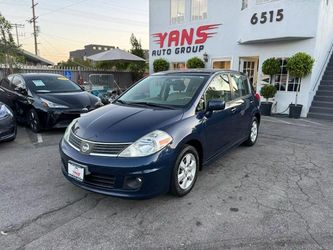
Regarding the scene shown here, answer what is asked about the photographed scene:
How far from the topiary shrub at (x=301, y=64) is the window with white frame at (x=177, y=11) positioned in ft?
20.0

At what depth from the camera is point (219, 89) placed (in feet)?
13.5

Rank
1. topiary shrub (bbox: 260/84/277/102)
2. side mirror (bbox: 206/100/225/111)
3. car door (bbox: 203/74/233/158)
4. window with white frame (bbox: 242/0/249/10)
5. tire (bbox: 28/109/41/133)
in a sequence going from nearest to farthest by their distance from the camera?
side mirror (bbox: 206/100/225/111) < car door (bbox: 203/74/233/158) < tire (bbox: 28/109/41/133) < topiary shrub (bbox: 260/84/277/102) < window with white frame (bbox: 242/0/249/10)

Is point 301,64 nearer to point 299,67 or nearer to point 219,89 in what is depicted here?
point 299,67

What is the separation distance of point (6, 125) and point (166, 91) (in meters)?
3.45

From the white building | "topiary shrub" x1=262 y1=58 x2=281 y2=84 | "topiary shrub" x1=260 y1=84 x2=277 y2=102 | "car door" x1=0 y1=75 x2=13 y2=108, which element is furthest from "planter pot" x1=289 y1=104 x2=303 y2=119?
"car door" x1=0 y1=75 x2=13 y2=108

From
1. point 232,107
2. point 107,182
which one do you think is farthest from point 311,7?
point 107,182

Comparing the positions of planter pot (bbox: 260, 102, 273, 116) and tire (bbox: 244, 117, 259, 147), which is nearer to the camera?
tire (bbox: 244, 117, 259, 147)

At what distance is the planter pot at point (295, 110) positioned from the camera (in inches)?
363

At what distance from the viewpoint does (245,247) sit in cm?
239

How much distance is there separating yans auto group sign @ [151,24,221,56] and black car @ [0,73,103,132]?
23.0 feet

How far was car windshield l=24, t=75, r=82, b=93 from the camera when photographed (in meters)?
6.69

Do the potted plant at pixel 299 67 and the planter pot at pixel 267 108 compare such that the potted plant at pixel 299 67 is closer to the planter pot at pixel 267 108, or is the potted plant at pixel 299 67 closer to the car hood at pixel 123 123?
the planter pot at pixel 267 108

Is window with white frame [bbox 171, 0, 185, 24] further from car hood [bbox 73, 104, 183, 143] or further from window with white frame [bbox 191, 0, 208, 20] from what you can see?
car hood [bbox 73, 104, 183, 143]

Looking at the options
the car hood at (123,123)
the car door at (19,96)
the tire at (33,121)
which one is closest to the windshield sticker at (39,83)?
the car door at (19,96)
